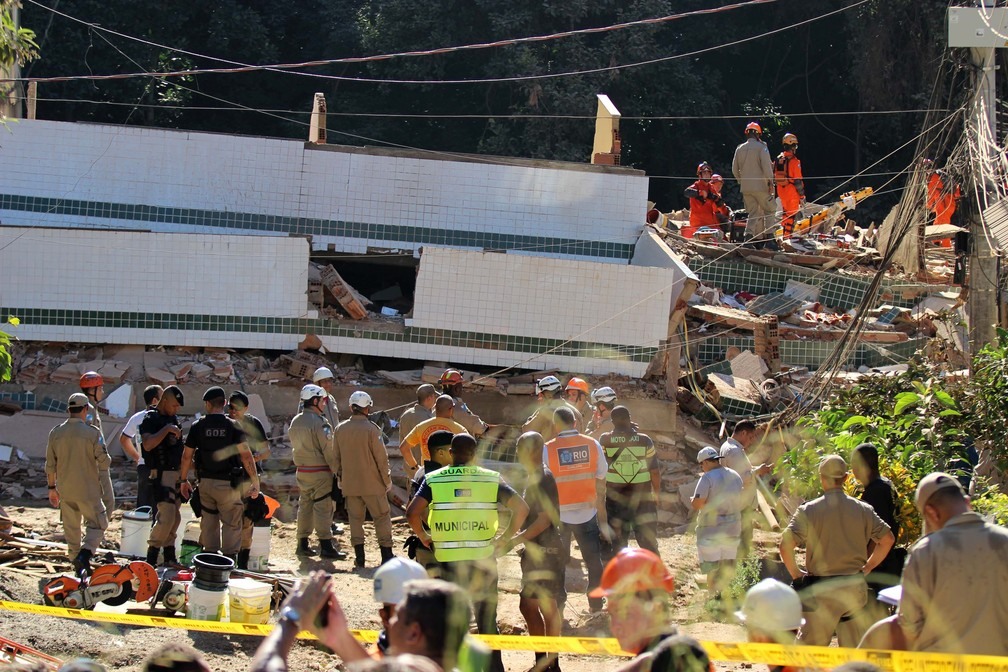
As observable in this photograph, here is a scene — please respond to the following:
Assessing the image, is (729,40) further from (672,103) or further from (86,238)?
(86,238)

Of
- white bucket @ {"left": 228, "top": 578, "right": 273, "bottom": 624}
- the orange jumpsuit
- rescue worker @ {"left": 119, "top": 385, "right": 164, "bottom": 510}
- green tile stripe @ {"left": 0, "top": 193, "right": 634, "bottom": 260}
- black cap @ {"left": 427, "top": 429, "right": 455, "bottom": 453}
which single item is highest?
the orange jumpsuit

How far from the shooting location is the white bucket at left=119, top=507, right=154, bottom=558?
392 inches

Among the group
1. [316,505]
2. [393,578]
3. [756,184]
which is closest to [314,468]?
[316,505]

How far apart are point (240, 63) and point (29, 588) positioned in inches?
783

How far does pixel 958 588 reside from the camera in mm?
5395

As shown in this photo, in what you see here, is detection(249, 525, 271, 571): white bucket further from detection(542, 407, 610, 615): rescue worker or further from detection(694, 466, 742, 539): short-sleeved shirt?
detection(694, 466, 742, 539): short-sleeved shirt

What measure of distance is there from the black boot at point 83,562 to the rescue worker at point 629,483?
4.28m

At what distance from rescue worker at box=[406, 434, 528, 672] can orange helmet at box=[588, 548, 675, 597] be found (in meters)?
2.37

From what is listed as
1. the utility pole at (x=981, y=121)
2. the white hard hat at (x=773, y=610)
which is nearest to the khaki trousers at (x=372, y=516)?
the white hard hat at (x=773, y=610)

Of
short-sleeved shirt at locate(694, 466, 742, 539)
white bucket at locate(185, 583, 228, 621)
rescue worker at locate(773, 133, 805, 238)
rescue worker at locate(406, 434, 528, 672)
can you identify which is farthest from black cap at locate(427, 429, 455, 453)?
rescue worker at locate(773, 133, 805, 238)

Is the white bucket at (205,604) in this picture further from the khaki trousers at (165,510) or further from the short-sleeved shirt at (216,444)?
the khaki trousers at (165,510)

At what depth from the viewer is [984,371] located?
10.1 metres

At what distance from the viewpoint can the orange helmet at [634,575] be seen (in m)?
4.53

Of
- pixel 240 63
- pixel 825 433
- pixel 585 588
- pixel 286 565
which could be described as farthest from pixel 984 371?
pixel 240 63
